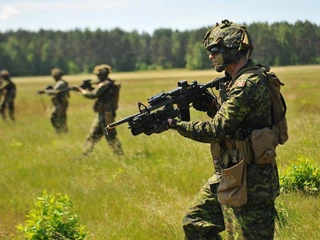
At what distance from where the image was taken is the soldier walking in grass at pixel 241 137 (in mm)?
3045

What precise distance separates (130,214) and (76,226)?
0.97 meters

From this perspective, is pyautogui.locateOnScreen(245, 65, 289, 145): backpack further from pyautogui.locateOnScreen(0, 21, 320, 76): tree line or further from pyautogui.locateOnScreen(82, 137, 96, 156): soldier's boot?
pyautogui.locateOnScreen(82, 137, 96, 156): soldier's boot

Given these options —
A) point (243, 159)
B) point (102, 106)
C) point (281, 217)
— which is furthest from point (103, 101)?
point (243, 159)

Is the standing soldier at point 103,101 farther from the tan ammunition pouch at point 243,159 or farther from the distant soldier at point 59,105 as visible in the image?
the tan ammunition pouch at point 243,159

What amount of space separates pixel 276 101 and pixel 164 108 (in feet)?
2.81

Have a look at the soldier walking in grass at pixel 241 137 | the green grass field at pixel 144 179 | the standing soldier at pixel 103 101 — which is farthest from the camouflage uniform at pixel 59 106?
the soldier walking in grass at pixel 241 137

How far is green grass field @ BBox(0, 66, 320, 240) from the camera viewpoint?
4621 millimetres

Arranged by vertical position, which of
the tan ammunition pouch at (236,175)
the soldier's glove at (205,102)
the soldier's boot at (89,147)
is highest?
the soldier's glove at (205,102)

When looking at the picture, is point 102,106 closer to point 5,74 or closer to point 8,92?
point 5,74

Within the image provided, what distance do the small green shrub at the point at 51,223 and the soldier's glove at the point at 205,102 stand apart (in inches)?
61.0

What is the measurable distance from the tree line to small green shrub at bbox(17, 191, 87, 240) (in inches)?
85.1

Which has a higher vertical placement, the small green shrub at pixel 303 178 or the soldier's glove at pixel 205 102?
the soldier's glove at pixel 205 102

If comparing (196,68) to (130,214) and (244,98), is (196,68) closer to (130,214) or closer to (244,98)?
(130,214)

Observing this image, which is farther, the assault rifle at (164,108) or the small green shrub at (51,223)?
the small green shrub at (51,223)
